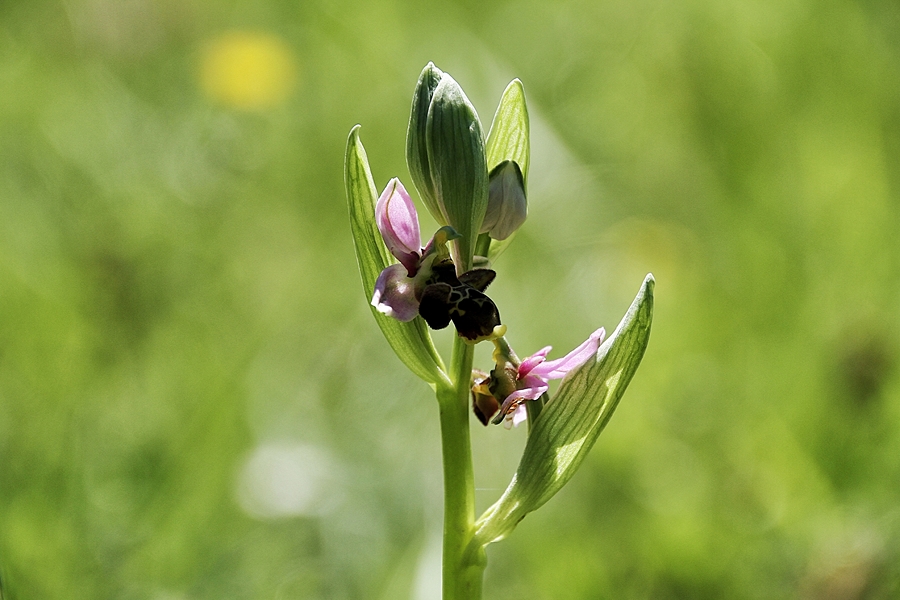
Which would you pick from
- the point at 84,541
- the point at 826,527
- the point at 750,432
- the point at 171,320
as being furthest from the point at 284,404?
the point at 826,527

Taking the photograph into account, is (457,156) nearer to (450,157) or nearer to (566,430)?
(450,157)

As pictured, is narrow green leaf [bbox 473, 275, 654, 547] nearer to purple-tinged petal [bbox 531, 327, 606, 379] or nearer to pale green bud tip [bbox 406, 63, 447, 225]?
purple-tinged petal [bbox 531, 327, 606, 379]

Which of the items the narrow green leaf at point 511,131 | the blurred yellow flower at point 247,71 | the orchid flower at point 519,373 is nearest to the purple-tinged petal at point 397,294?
the orchid flower at point 519,373

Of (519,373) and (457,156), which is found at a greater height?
(457,156)

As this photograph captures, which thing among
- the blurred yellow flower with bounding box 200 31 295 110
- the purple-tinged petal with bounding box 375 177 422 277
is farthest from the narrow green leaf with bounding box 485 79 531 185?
the blurred yellow flower with bounding box 200 31 295 110

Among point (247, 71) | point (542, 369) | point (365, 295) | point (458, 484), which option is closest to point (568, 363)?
point (542, 369)

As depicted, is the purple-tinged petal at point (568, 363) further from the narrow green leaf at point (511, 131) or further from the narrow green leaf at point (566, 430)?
the narrow green leaf at point (511, 131)
